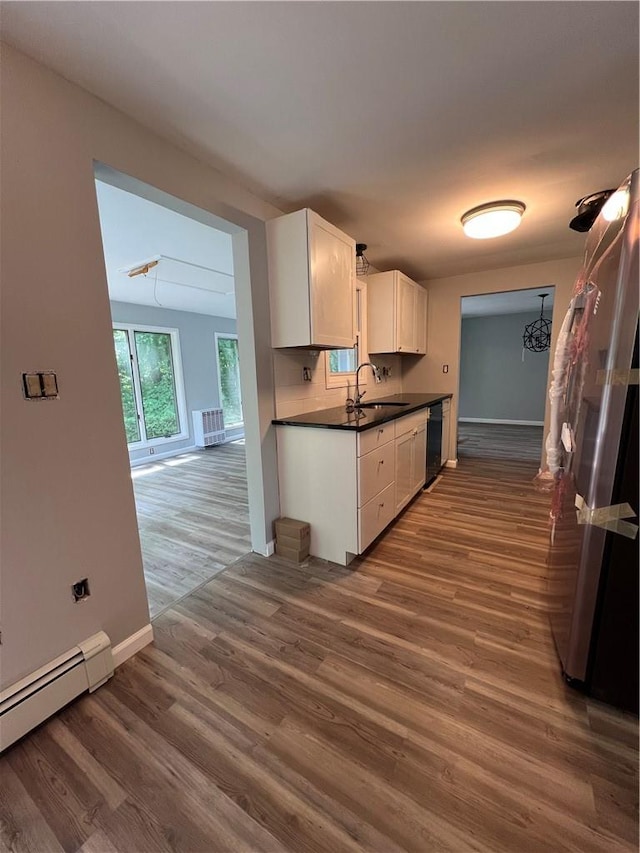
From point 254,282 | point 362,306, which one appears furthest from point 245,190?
point 362,306

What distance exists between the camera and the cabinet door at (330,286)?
7.15ft

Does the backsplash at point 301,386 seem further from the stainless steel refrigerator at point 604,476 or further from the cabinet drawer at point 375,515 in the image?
the stainless steel refrigerator at point 604,476

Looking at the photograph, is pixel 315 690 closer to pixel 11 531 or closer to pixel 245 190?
pixel 11 531

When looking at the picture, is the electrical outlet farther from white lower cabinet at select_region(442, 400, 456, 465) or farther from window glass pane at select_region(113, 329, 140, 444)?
window glass pane at select_region(113, 329, 140, 444)

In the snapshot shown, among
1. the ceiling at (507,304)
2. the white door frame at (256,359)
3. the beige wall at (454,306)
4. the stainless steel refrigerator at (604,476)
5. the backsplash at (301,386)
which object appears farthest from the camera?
the ceiling at (507,304)

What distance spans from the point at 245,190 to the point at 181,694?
8.78ft

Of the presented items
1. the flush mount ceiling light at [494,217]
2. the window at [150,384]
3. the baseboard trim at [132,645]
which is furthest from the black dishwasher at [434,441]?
the window at [150,384]

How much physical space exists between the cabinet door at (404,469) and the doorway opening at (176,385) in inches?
51.6

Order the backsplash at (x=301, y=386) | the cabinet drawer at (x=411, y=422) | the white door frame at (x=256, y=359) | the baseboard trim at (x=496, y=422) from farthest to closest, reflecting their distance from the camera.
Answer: the baseboard trim at (x=496, y=422), the cabinet drawer at (x=411, y=422), the backsplash at (x=301, y=386), the white door frame at (x=256, y=359)

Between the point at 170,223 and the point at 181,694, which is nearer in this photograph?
the point at 181,694

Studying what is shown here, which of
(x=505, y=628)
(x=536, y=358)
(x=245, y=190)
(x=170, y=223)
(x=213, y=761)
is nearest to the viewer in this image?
(x=213, y=761)

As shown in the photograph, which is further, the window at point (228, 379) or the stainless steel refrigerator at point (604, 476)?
the window at point (228, 379)

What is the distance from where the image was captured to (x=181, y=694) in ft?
4.63

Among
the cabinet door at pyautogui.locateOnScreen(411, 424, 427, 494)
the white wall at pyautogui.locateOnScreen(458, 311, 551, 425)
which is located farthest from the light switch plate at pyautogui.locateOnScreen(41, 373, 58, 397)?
the white wall at pyautogui.locateOnScreen(458, 311, 551, 425)
